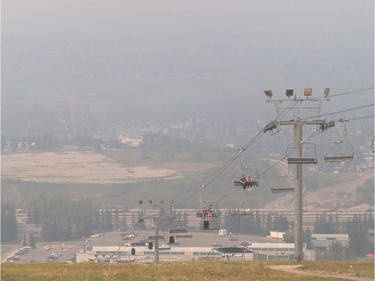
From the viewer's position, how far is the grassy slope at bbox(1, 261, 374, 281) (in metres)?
39.9

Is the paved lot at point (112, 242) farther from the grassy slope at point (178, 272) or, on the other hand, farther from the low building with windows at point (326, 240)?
the grassy slope at point (178, 272)

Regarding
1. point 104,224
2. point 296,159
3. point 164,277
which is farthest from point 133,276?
point 104,224

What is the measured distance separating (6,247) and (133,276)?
142409 millimetres

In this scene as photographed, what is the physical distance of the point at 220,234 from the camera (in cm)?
16825

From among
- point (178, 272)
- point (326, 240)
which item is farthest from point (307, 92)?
point (326, 240)

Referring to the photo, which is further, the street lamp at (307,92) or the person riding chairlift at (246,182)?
the person riding chairlift at (246,182)

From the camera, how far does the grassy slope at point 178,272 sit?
39938mm

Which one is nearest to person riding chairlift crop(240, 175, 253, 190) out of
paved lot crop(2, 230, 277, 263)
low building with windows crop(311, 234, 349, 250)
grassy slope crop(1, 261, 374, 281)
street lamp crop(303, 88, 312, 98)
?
grassy slope crop(1, 261, 374, 281)

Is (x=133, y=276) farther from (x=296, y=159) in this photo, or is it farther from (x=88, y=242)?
(x=88, y=242)

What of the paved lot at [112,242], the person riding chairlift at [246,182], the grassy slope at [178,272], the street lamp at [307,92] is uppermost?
the street lamp at [307,92]

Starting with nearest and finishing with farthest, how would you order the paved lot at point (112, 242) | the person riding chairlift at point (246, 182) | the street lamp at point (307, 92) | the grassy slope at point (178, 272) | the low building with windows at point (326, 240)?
the grassy slope at point (178, 272) → the street lamp at point (307, 92) → the person riding chairlift at point (246, 182) → the paved lot at point (112, 242) → the low building with windows at point (326, 240)

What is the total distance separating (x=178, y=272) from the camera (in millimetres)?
41625

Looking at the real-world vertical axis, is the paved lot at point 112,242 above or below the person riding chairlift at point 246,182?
above

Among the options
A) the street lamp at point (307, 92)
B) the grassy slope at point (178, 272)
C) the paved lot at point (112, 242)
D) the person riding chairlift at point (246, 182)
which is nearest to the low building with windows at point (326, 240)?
the paved lot at point (112, 242)
